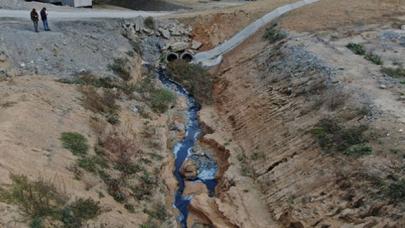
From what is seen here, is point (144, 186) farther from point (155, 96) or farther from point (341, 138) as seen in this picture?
point (155, 96)

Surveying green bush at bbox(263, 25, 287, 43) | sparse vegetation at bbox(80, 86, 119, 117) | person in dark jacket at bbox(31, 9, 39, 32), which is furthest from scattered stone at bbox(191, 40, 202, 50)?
sparse vegetation at bbox(80, 86, 119, 117)

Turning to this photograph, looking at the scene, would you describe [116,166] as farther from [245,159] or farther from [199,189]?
[245,159]

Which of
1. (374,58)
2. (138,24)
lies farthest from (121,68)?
(374,58)

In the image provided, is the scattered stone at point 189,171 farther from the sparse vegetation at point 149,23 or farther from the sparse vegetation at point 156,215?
the sparse vegetation at point 149,23

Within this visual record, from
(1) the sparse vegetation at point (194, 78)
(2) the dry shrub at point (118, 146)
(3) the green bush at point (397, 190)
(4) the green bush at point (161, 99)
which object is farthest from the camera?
(1) the sparse vegetation at point (194, 78)

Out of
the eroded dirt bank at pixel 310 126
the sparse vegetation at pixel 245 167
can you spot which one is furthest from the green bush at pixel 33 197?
the sparse vegetation at pixel 245 167

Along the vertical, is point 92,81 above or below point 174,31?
below
